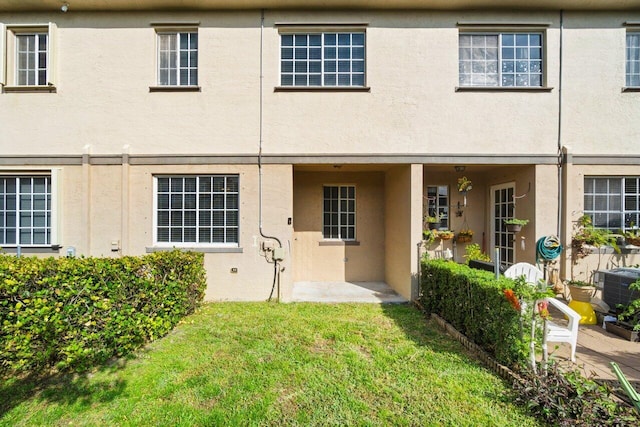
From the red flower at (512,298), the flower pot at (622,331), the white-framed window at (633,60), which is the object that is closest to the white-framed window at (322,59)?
the red flower at (512,298)

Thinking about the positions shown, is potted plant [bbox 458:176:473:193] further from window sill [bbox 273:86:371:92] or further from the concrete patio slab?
window sill [bbox 273:86:371:92]

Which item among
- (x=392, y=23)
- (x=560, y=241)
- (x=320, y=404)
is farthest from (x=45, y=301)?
(x=560, y=241)

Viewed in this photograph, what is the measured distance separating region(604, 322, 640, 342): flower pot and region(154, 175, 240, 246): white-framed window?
7351 mm

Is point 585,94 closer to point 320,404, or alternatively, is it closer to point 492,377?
point 492,377

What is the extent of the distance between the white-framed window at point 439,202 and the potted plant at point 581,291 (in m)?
2.97

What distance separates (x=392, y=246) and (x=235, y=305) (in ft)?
14.0

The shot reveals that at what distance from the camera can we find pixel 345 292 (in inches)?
289

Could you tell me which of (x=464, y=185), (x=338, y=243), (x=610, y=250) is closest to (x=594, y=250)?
(x=610, y=250)

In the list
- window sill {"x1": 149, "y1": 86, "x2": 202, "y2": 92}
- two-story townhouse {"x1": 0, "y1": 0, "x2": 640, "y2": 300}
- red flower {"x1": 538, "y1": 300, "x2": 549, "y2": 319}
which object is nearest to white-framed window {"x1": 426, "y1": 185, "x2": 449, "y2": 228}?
two-story townhouse {"x1": 0, "y1": 0, "x2": 640, "y2": 300}

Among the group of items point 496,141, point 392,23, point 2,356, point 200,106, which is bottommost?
point 2,356

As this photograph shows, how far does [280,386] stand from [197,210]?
190 inches

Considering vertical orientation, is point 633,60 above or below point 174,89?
above

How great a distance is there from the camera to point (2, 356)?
3252 millimetres

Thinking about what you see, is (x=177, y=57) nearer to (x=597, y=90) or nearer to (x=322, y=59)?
(x=322, y=59)
